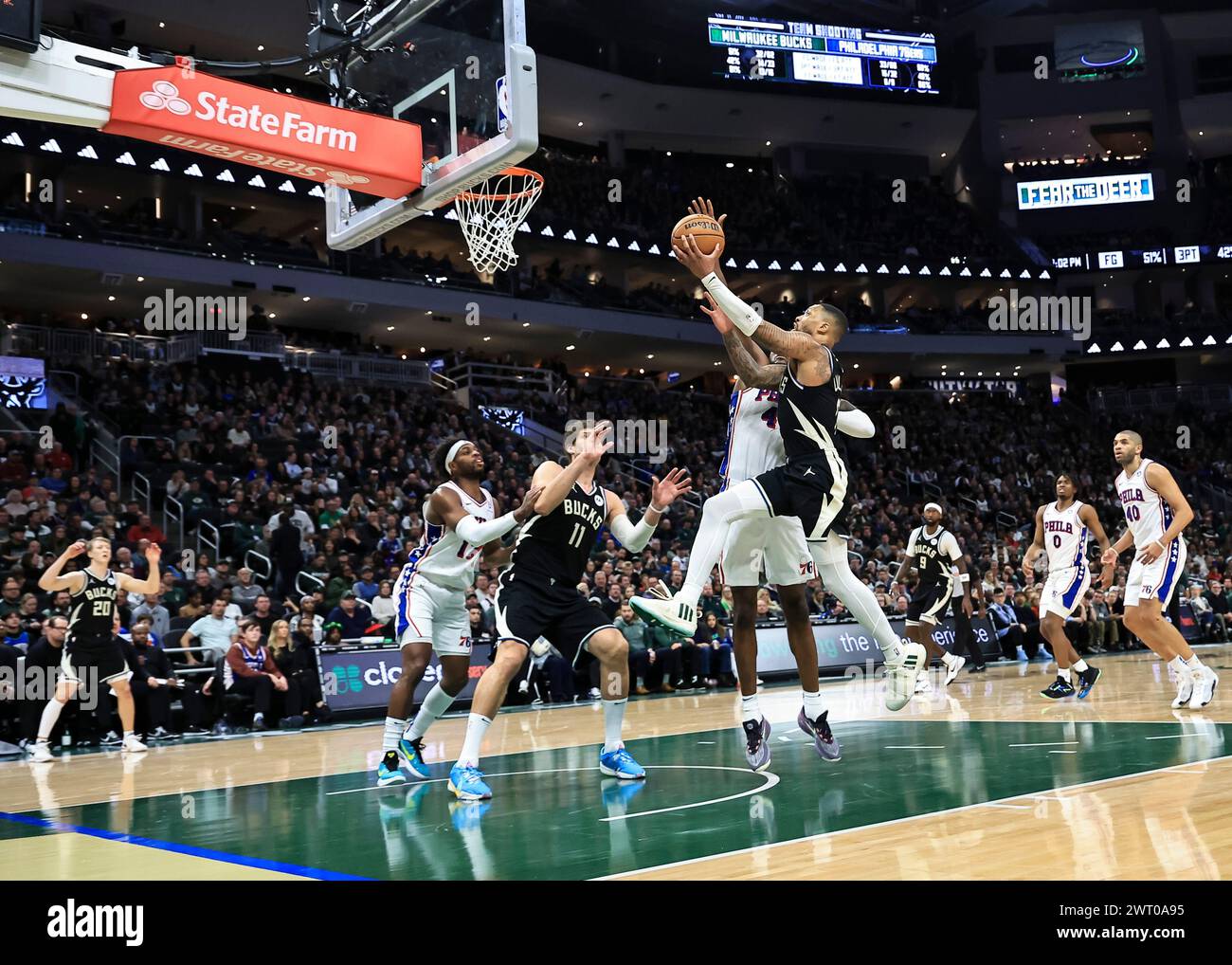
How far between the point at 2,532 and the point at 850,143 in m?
36.0

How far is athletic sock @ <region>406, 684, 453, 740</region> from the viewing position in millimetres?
7465

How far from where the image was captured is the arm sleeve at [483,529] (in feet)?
21.6

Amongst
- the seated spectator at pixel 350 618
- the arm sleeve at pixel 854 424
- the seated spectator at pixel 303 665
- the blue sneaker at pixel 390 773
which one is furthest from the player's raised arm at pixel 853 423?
the seated spectator at pixel 350 618

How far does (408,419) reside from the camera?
82.1ft

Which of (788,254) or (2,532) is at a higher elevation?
(788,254)

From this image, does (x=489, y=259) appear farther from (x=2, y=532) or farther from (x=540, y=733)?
(x=2, y=532)

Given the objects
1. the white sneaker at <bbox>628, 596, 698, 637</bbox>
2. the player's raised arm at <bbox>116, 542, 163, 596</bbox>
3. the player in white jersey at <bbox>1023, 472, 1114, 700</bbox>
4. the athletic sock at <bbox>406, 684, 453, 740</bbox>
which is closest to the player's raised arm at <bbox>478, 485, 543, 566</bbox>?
the white sneaker at <bbox>628, 596, 698, 637</bbox>

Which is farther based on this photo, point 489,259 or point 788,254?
point 788,254

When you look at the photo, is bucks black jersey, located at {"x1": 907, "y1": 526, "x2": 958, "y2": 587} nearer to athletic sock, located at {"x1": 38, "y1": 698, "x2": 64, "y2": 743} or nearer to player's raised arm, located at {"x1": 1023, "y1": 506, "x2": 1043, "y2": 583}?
player's raised arm, located at {"x1": 1023, "y1": 506, "x2": 1043, "y2": 583}

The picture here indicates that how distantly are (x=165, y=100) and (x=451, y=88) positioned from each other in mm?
2043

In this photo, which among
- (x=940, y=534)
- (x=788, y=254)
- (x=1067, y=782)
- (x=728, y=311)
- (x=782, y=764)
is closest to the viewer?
(x=1067, y=782)

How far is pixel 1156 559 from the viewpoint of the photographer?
9750mm

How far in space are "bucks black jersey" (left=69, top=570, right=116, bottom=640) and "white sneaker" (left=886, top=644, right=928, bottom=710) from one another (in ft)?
23.5
